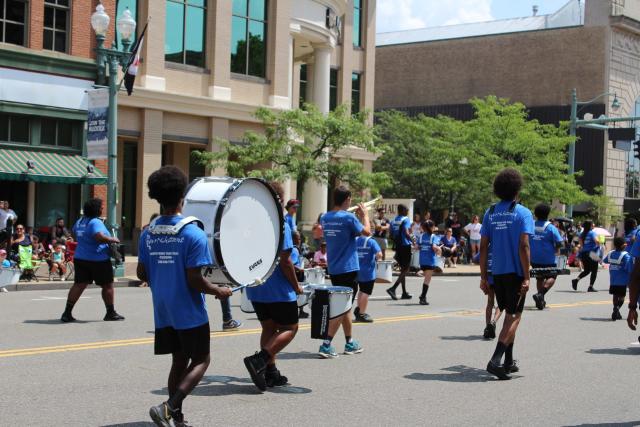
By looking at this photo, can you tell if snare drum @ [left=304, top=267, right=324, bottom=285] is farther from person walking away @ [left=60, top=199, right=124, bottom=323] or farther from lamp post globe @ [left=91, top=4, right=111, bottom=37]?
lamp post globe @ [left=91, top=4, right=111, bottom=37]

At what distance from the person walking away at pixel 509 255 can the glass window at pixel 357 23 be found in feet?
110

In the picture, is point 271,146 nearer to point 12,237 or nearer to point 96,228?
point 12,237

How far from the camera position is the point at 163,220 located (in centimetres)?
645

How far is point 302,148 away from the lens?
29.7 m

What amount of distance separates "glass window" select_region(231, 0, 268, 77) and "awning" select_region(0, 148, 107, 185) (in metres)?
7.71

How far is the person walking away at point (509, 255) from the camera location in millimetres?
9141

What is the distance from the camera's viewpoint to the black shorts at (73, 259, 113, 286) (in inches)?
515

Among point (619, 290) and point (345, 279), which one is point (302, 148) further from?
point (345, 279)

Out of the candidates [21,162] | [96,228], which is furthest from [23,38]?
[96,228]

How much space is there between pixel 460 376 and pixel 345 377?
1.22m

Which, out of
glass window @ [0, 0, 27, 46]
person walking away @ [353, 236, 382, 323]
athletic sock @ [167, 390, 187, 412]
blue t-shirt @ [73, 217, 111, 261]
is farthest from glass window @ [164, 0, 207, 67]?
athletic sock @ [167, 390, 187, 412]

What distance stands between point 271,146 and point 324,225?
19.3 m

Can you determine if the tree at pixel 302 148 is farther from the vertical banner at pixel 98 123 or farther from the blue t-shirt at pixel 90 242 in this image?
the blue t-shirt at pixel 90 242

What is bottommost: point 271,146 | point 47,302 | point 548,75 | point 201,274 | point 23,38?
point 47,302
